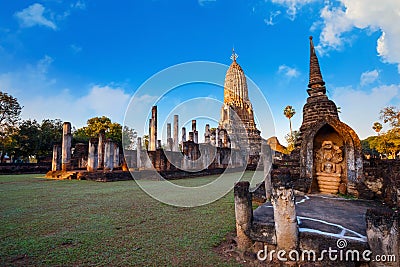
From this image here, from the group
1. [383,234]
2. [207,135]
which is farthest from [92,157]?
[207,135]

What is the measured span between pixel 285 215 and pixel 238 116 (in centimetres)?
3539

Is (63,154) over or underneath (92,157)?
over

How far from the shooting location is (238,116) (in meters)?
38.1

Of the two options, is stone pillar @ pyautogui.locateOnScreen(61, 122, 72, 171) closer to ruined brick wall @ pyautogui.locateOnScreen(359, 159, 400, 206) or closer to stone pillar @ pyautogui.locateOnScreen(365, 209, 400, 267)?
ruined brick wall @ pyautogui.locateOnScreen(359, 159, 400, 206)

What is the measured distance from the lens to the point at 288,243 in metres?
3.24

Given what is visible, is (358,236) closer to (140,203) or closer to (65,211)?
(140,203)

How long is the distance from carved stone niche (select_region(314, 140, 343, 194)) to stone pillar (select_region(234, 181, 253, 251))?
15.4 feet

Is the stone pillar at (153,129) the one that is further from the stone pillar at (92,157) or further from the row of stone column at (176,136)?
the stone pillar at (92,157)

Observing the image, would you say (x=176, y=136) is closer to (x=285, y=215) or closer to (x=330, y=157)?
(x=330, y=157)

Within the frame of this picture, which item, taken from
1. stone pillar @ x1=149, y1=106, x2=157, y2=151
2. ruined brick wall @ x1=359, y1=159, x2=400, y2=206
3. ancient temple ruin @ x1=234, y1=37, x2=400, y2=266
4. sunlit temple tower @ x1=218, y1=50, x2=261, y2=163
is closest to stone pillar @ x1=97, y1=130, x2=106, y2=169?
stone pillar @ x1=149, y1=106, x2=157, y2=151

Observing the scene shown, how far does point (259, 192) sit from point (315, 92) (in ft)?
19.5

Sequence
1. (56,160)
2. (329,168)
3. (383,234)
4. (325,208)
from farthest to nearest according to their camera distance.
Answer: (56,160) < (329,168) < (325,208) < (383,234)

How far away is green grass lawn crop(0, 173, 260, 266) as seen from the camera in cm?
331

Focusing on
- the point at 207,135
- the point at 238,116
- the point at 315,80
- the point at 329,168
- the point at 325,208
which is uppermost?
the point at 238,116
